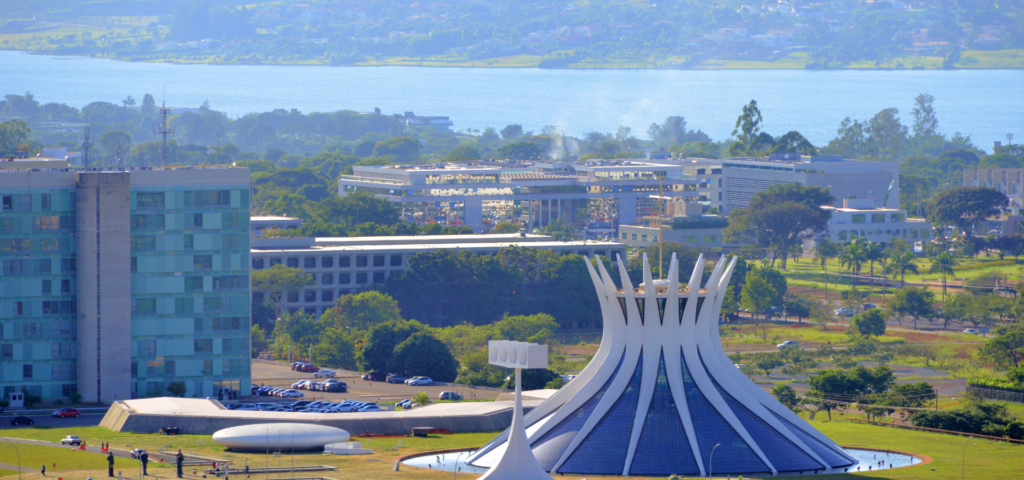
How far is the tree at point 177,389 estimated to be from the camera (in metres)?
112

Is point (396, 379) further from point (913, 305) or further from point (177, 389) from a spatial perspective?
point (913, 305)

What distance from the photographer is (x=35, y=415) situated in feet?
343

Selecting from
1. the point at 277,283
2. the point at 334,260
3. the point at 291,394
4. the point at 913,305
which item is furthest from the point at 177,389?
the point at 913,305

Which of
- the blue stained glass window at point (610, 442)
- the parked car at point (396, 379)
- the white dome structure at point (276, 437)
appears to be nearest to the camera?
the blue stained glass window at point (610, 442)

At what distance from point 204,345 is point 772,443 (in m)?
50.1

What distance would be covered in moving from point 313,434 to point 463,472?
11582 mm

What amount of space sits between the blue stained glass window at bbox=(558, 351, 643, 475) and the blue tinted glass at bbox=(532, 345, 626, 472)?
83 centimetres

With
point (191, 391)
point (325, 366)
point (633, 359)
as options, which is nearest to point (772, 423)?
point (633, 359)

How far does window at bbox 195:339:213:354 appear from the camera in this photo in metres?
114

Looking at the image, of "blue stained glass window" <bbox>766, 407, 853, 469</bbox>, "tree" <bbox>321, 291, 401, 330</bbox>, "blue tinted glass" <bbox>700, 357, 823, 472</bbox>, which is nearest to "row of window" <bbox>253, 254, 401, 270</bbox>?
"tree" <bbox>321, 291, 401, 330</bbox>

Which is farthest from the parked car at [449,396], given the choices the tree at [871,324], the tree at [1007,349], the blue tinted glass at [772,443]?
the tree at [871,324]

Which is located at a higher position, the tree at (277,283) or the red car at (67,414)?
the tree at (277,283)

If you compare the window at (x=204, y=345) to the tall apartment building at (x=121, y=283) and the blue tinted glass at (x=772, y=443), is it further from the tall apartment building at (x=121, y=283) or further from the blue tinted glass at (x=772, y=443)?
the blue tinted glass at (x=772, y=443)

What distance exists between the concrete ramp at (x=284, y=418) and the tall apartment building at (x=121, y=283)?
12769 mm
